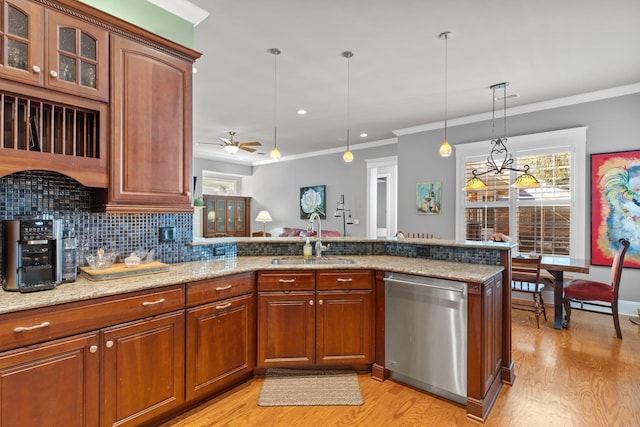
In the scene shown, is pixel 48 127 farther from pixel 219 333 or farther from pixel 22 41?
pixel 219 333

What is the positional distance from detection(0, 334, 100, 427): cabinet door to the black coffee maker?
0.38m

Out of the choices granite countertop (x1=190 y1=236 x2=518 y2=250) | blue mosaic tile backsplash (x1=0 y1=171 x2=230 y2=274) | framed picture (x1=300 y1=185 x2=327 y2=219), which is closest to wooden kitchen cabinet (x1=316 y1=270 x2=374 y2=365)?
granite countertop (x1=190 y1=236 x2=518 y2=250)

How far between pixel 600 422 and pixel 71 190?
145 inches

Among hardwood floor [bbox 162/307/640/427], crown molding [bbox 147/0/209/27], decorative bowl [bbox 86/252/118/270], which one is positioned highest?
crown molding [bbox 147/0/209/27]

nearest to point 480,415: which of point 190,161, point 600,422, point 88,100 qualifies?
point 600,422

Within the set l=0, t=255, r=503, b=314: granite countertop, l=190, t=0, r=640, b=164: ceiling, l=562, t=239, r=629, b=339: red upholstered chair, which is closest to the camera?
l=0, t=255, r=503, b=314: granite countertop

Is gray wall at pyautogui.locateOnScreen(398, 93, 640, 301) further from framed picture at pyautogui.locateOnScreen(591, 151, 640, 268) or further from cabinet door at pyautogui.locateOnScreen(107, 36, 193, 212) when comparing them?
cabinet door at pyautogui.locateOnScreen(107, 36, 193, 212)

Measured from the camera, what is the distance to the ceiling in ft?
8.68

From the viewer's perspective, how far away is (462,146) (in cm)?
553

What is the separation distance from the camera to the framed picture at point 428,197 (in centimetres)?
587

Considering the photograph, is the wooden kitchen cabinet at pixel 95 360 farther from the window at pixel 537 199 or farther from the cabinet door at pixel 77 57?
the window at pixel 537 199

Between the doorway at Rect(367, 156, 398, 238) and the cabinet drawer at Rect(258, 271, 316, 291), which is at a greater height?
the doorway at Rect(367, 156, 398, 238)

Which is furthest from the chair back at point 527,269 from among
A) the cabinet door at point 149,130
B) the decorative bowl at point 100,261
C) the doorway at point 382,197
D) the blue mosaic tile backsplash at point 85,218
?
the decorative bowl at point 100,261

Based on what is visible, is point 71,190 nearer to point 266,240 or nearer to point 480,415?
point 266,240
